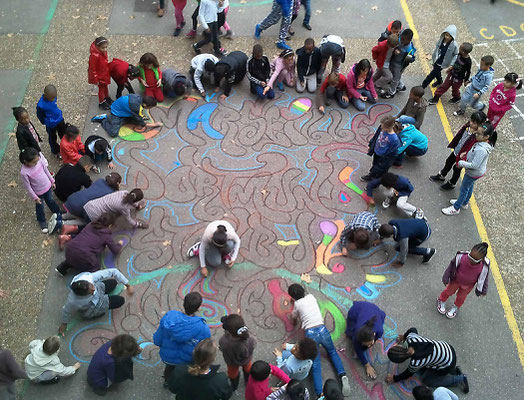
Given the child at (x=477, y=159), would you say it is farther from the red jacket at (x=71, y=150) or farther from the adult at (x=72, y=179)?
the red jacket at (x=71, y=150)

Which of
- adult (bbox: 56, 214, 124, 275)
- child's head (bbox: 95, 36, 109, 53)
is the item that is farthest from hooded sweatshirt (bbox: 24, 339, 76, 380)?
child's head (bbox: 95, 36, 109, 53)

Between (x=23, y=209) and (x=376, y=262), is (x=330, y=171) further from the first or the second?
(x=23, y=209)

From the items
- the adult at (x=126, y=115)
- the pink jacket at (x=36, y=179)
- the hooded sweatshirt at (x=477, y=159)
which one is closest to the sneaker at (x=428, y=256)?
the hooded sweatshirt at (x=477, y=159)

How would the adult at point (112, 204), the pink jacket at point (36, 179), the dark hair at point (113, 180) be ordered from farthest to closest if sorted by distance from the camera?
the dark hair at point (113, 180)
the adult at point (112, 204)
the pink jacket at point (36, 179)

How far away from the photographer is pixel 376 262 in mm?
7023

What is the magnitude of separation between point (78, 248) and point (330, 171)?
4233 mm

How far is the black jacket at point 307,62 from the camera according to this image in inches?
360

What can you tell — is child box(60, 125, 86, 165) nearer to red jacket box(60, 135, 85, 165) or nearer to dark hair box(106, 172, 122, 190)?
red jacket box(60, 135, 85, 165)

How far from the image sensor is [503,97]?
8344mm

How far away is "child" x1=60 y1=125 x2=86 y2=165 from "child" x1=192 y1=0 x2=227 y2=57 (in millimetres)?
3659

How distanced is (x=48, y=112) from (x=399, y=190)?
19.0ft

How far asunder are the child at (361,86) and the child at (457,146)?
6.62 ft

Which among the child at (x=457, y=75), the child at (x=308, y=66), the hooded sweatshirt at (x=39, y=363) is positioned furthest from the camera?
the child at (x=308, y=66)

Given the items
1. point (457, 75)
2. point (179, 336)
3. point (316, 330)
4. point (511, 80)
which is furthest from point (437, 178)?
point (179, 336)
